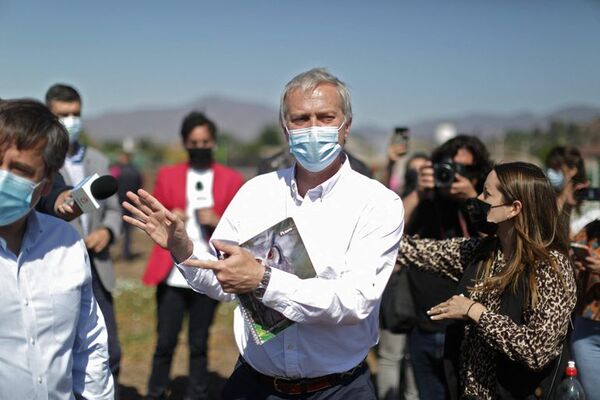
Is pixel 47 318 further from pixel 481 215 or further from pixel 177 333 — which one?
pixel 177 333

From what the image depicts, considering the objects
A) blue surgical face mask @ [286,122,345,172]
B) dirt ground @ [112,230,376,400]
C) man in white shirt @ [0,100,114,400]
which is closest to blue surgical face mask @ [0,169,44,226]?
man in white shirt @ [0,100,114,400]

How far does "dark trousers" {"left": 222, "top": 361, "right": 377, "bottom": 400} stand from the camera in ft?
9.36

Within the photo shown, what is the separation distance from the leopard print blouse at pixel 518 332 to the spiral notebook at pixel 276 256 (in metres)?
0.91

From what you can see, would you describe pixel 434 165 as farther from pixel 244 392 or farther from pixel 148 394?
pixel 148 394

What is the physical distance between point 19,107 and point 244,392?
142 centimetres

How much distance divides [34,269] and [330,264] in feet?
3.52

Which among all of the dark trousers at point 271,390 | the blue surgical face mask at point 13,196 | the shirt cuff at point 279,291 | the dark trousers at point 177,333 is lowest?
the dark trousers at point 177,333

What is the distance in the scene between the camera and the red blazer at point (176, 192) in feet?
19.0

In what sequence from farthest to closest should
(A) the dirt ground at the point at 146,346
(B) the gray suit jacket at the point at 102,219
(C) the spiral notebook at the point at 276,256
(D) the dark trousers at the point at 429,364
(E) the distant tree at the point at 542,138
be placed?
(E) the distant tree at the point at 542,138
(A) the dirt ground at the point at 146,346
(B) the gray suit jacket at the point at 102,219
(D) the dark trousers at the point at 429,364
(C) the spiral notebook at the point at 276,256

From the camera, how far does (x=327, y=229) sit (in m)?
2.83

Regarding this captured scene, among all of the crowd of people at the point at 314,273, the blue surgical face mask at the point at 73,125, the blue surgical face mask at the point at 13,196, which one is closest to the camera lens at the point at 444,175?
the crowd of people at the point at 314,273

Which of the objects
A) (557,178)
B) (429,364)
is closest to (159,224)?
(429,364)

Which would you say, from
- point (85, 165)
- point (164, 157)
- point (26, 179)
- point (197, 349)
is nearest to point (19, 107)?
point (26, 179)

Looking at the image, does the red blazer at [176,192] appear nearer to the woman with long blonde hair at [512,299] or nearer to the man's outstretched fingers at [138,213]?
the woman with long blonde hair at [512,299]
